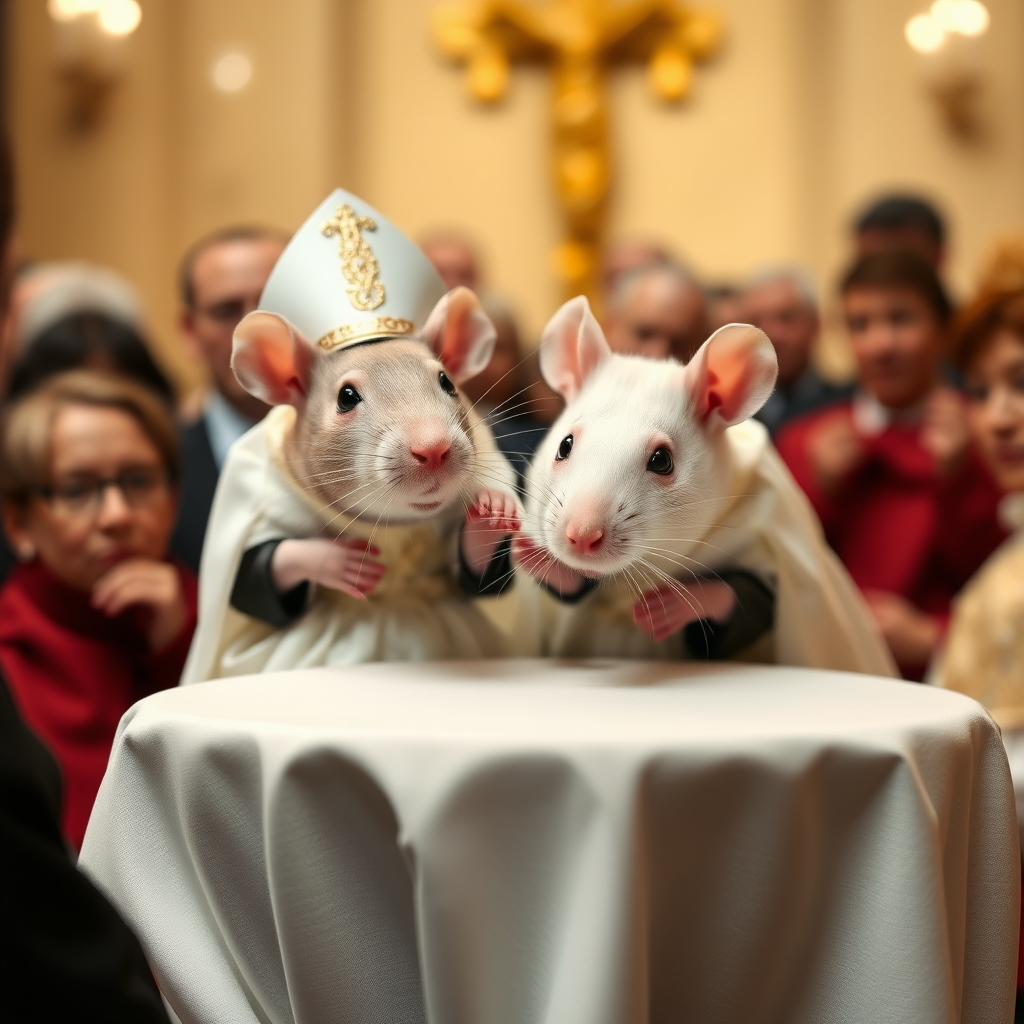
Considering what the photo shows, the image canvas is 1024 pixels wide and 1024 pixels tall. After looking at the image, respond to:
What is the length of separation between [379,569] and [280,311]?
0.39m

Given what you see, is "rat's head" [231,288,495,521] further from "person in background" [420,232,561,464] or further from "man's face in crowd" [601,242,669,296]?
"man's face in crowd" [601,242,669,296]

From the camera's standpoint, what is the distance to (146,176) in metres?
5.56

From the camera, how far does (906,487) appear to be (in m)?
2.97

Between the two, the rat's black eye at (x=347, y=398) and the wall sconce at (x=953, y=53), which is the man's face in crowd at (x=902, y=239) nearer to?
the wall sconce at (x=953, y=53)

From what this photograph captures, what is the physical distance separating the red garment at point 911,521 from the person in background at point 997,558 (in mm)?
440

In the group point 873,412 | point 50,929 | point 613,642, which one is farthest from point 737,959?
point 873,412

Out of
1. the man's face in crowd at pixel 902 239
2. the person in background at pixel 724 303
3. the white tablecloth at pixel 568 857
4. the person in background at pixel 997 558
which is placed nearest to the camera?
the white tablecloth at pixel 568 857

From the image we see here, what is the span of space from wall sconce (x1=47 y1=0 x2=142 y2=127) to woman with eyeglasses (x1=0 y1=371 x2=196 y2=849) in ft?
11.5

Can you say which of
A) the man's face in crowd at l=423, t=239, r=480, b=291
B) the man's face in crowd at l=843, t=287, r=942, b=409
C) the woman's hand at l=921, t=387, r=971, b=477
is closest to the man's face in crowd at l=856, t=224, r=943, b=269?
the man's face in crowd at l=843, t=287, r=942, b=409

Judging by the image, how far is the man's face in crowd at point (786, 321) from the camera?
4.14 m

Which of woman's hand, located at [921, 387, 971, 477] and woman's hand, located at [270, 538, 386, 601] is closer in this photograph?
woman's hand, located at [270, 538, 386, 601]

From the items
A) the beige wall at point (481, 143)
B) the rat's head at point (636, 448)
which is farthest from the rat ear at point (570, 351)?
the beige wall at point (481, 143)

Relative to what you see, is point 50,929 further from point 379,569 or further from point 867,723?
point 867,723

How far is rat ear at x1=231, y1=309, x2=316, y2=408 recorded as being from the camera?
1512 mm
